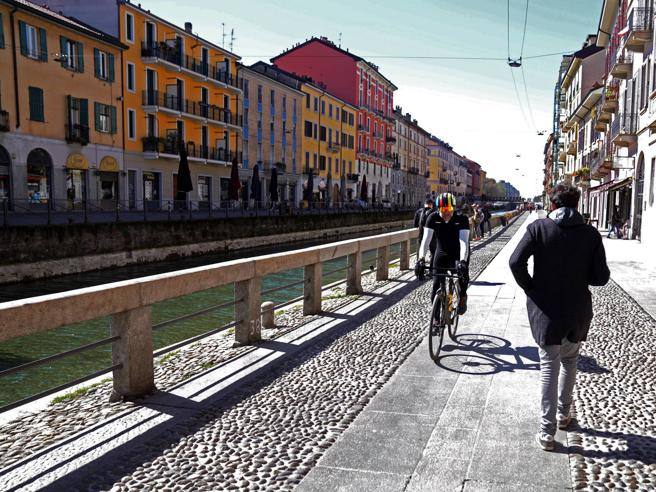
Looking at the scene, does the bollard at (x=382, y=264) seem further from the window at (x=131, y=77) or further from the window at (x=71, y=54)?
the window at (x=131, y=77)

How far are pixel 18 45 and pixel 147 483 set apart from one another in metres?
29.9

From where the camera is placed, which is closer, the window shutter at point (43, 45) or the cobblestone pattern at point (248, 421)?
the cobblestone pattern at point (248, 421)

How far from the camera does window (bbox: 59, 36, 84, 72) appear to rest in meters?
30.5

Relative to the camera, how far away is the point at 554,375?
391cm

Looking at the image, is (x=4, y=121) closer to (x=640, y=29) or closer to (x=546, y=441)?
(x=640, y=29)

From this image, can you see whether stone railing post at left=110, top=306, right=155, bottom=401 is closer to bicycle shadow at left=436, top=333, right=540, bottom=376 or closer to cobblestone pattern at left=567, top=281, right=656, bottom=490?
bicycle shadow at left=436, top=333, right=540, bottom=376

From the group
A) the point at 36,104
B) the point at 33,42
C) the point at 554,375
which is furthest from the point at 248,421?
the point at 33,42

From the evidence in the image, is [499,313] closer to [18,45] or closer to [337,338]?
[337,338]

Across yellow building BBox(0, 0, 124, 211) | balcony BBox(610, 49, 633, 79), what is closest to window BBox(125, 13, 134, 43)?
yellow building BBox(0, 0, 124, 211)

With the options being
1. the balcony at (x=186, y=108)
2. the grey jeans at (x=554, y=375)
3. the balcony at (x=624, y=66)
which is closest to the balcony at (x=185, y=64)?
the balcony at (x=186, y=108)

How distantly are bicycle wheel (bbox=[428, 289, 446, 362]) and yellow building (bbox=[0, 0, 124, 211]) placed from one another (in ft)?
72.6

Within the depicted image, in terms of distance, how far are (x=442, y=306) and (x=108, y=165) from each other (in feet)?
106

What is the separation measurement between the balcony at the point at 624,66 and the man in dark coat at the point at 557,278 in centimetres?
2682

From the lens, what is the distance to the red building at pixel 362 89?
6975 cm
